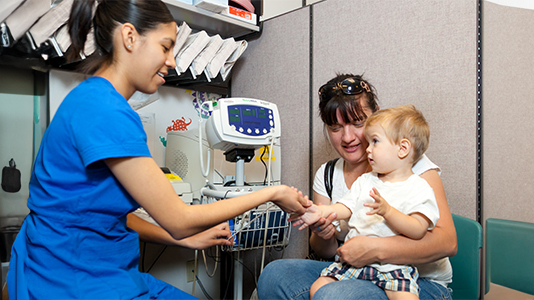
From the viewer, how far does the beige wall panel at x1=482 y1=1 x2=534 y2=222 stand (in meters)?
1.39

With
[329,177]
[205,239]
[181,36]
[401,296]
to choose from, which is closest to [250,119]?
[329,177]

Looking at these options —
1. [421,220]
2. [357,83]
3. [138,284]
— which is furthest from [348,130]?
[138,284]

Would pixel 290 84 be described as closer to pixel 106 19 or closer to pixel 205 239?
pixel 205 239

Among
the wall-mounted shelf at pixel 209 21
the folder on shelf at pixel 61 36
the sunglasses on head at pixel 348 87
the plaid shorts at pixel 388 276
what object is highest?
the wall-mounted shelf at pixel 209 21

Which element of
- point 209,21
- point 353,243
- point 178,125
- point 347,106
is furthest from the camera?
point 178,125

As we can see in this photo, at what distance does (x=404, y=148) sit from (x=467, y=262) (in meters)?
0.47

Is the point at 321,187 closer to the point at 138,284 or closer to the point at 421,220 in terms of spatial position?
the point at 421,220

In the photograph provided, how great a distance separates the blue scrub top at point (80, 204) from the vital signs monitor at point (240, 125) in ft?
2.24

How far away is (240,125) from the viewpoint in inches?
60.9

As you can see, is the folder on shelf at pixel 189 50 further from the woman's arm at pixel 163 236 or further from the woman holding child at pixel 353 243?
the woman's arm at pixel 163 236

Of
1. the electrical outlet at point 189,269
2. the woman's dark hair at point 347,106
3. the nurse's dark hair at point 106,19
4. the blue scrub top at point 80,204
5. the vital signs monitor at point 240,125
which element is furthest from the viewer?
the electrical outlet at point 189,269

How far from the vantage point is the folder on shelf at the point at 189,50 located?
1.93m

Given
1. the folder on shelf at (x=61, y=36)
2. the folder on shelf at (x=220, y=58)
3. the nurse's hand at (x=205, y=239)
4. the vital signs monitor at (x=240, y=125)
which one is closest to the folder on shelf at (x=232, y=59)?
the folder on shelf at (x=220, y=58)

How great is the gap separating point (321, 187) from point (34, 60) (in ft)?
4.75
